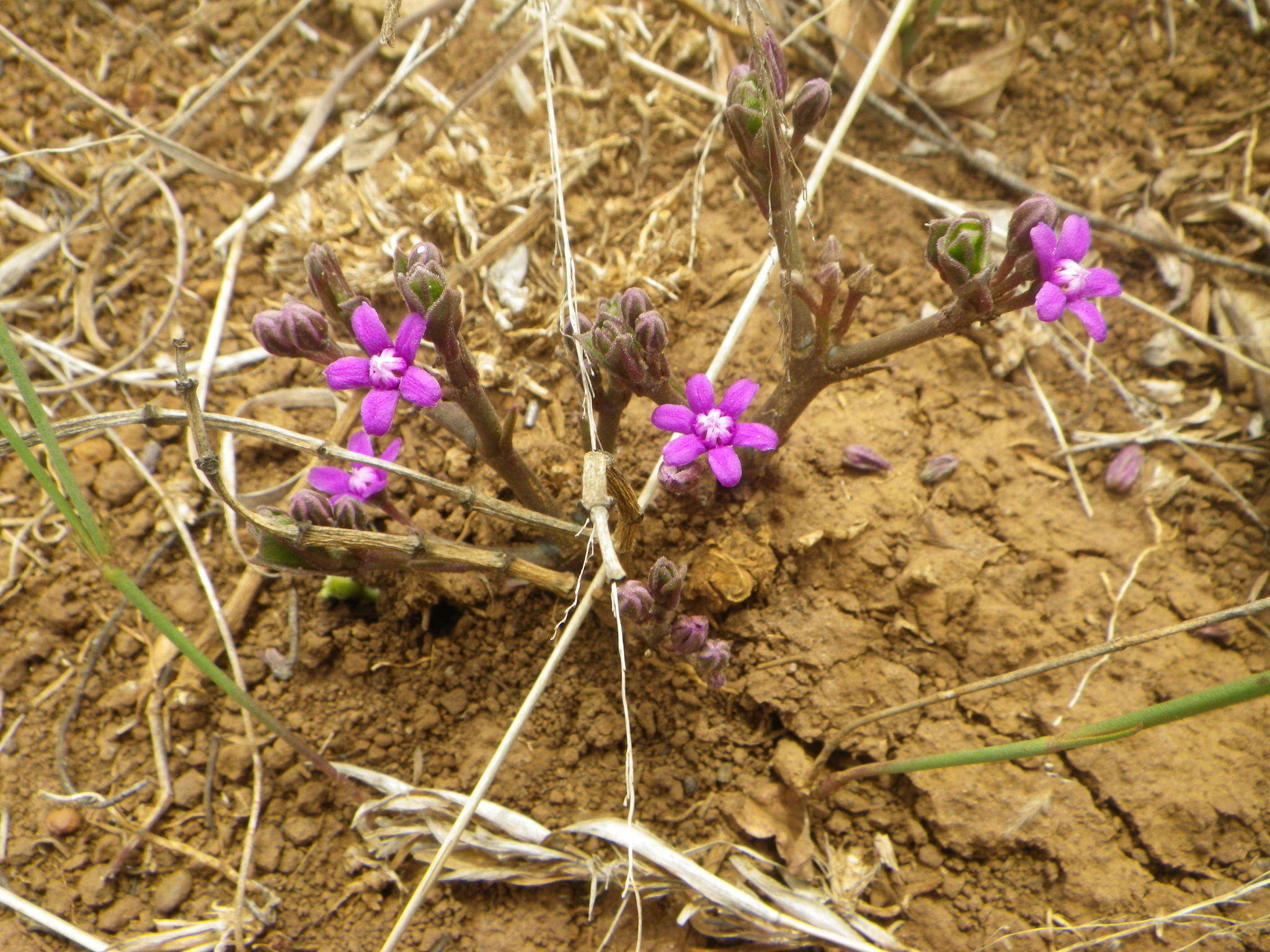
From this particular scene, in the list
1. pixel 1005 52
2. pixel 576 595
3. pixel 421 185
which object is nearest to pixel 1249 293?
A: pixel 1005 52

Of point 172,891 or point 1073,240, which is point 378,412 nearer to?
point 172,891

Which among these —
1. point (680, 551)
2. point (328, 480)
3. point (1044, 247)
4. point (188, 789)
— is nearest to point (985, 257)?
point (1044, 247)

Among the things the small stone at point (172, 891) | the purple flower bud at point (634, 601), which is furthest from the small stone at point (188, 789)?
the purple flower bud at point (634, 601)

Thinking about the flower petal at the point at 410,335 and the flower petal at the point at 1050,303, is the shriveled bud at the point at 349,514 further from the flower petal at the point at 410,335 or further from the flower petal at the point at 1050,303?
the flower petal at the point at 1050,303

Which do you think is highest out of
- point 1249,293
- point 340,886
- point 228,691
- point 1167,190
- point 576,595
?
point 1167,190

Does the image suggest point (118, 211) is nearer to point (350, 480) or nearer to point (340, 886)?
point (350, 480)

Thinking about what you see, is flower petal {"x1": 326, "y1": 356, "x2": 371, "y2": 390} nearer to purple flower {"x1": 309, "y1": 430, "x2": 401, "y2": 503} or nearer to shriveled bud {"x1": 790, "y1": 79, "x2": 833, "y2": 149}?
purple flower {"x1": 309, "y1": 430, "x2": 401, "y2": 503}

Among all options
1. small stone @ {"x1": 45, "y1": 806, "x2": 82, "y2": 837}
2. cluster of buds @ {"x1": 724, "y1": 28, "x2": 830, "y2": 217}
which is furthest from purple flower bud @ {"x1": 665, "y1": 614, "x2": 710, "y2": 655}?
small stone @ {"x1": 45, "y1": 806, "x2": 82, "y2": 837}
